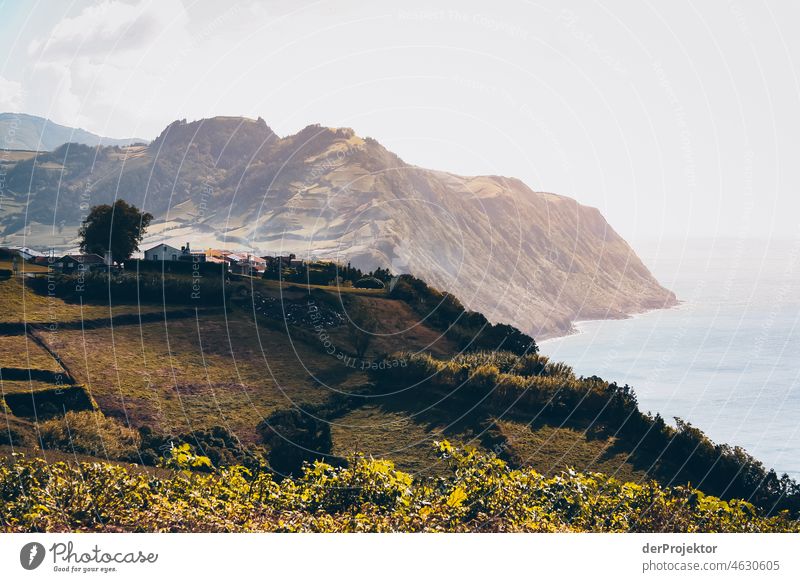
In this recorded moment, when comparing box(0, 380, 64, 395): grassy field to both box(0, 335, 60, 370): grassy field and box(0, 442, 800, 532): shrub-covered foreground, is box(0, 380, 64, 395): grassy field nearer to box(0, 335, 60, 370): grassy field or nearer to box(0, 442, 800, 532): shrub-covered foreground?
box(0, 335, 60, 370): grassy field

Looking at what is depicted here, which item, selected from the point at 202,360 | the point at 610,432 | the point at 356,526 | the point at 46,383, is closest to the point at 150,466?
the point at 46,383

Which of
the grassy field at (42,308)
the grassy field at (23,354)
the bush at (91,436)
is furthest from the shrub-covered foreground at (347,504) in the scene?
the grassy field at (42,308)

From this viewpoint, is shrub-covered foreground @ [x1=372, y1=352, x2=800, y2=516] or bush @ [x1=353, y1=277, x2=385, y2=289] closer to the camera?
shrub-covered foreground @ [x1=372, y1=352, x2=800, y2=516]

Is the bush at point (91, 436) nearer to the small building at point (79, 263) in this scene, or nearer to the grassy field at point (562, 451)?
the grassy field at point (562, 451)

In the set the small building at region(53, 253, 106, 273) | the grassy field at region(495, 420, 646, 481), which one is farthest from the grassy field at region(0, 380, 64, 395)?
the grassy field at region(495, 420, 646, 481)

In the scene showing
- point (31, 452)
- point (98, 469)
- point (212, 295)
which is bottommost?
point (31, 452)

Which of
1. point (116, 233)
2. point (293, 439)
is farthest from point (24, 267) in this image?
point (293, 439)

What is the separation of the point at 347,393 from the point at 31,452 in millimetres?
21324

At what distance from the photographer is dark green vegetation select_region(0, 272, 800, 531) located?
30328mm

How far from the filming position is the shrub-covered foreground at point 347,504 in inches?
1127

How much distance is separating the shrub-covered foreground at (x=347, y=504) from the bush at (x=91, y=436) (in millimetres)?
16482

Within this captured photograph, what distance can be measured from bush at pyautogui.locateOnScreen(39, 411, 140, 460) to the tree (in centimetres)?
2879

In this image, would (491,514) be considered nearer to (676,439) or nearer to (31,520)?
(31,520)

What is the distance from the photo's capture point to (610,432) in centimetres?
5784
